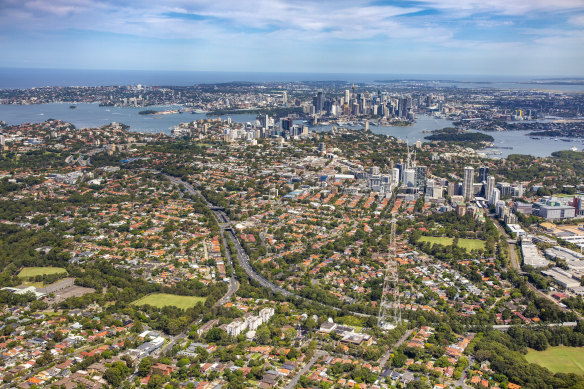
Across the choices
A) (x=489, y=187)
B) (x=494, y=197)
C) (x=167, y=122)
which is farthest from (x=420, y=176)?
(x=167, y=122)

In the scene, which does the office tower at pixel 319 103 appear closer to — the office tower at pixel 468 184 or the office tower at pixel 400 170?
the office tower at pixel 400 170

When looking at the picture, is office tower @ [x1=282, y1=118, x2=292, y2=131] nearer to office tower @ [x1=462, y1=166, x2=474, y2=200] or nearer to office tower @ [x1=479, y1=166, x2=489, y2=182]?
office tower @ [x1=479, y1=166, x2=489, y2=182]

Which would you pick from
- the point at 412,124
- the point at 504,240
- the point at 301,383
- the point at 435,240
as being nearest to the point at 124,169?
the point at 435,240

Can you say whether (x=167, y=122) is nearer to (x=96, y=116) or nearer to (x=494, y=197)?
(x=96, y=116)

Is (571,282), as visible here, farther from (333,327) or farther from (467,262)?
(333,327)

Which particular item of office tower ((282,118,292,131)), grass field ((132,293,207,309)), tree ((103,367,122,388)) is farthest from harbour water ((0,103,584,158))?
tree ((103,367,122,388))

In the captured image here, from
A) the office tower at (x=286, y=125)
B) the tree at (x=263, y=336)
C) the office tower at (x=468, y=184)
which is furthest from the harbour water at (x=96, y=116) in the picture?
the tree at (x=263, y=336)
